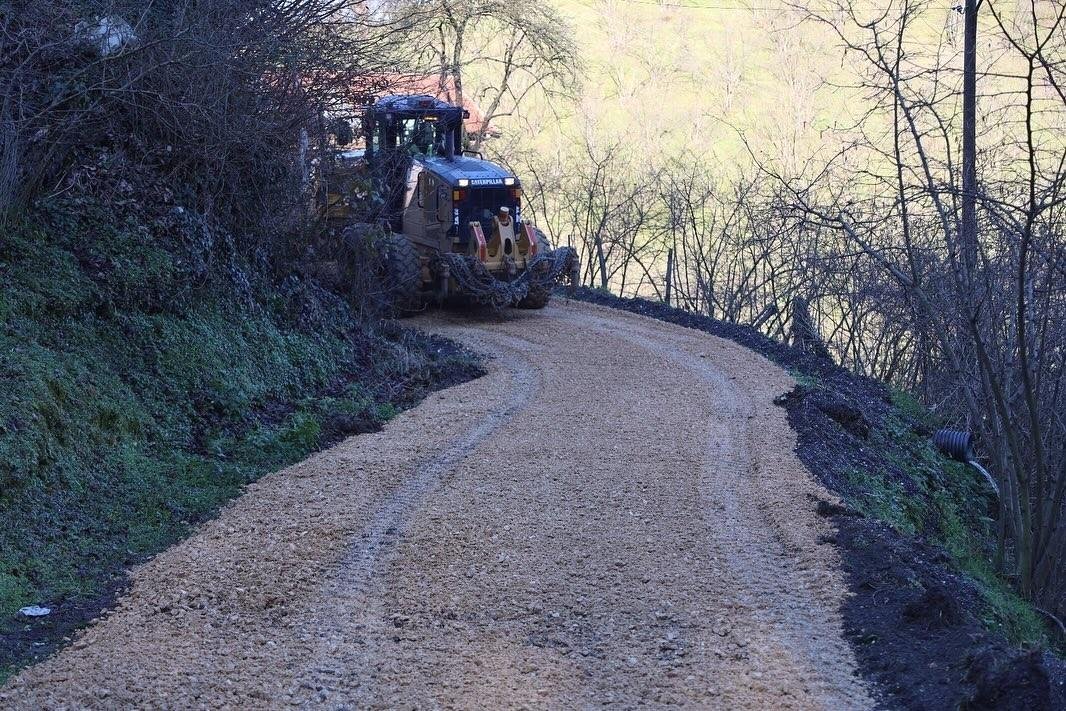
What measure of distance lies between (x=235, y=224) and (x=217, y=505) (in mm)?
5419

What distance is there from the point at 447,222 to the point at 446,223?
3 centimetres

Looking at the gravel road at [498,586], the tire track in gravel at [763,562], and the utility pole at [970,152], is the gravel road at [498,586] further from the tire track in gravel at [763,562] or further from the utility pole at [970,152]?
the utility pole at [970,152]

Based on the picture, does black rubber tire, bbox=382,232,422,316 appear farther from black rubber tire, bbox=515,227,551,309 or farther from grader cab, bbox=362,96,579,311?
black rubber tire, bbox=515,227,551,309

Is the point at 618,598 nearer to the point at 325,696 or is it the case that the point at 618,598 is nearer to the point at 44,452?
the point at 325,696

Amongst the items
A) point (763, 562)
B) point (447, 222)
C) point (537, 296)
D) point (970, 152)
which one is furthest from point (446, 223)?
point (763, 562)

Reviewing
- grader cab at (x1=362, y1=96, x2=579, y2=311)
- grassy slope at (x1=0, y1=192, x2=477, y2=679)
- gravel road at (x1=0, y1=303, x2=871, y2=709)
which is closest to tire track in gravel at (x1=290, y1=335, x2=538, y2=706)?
gravel road at (x1=0, y1=303, x2=871, y2=709)

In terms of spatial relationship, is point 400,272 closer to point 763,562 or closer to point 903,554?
point 763,562

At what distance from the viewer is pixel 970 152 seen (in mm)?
9641

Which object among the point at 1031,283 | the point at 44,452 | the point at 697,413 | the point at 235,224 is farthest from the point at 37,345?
the point at 1031,283

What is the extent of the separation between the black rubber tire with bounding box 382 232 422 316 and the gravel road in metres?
5.88

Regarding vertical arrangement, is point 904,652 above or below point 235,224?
below

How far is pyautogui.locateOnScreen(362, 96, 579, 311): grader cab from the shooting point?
16.4 metres

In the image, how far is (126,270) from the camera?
10.1 metres

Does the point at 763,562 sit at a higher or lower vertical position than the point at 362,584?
higher
